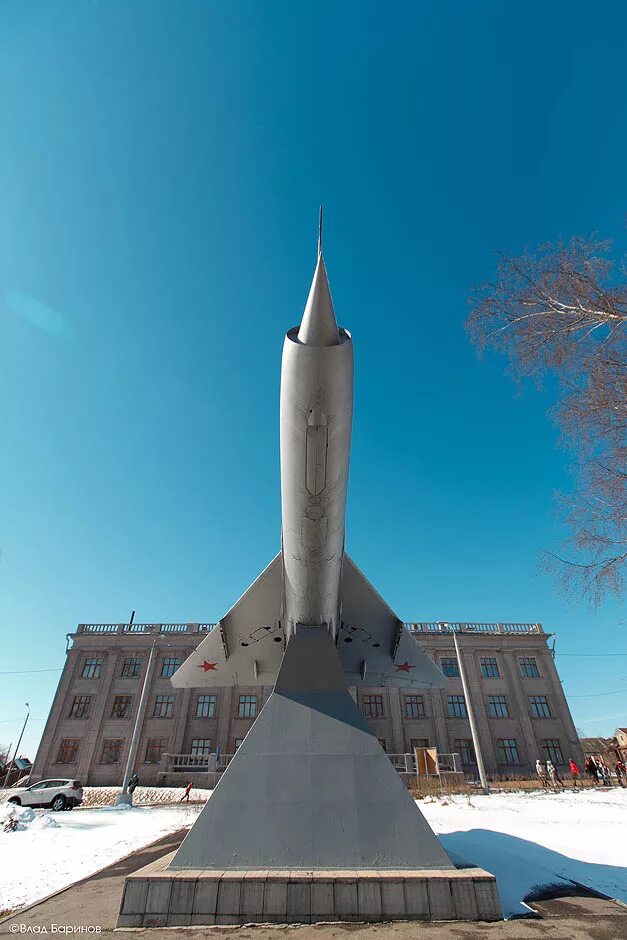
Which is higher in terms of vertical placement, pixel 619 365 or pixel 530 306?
pixel 530 306

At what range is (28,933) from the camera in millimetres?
4055

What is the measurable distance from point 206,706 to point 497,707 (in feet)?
58.6

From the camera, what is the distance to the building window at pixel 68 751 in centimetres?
2541

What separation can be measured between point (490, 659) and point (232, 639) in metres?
25.5

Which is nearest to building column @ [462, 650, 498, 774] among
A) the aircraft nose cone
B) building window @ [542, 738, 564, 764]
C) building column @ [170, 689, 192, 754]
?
building window @ [542, 738, 564, 764]

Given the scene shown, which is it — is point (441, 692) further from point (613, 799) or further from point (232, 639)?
point (232, 639)

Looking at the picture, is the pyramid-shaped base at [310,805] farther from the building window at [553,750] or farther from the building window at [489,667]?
the building window at [553,750]

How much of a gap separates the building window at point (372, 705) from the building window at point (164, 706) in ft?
38.2

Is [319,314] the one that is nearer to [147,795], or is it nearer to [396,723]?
[147,795]

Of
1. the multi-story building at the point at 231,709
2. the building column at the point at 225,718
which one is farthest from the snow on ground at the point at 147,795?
the building column at the point at 225,718

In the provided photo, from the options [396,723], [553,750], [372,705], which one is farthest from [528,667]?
[372,705]

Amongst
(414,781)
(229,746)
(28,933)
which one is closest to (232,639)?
(28,933)

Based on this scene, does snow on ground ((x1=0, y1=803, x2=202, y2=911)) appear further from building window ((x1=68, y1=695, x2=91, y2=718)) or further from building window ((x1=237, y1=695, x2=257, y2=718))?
building window ((x1=68, y1=695, x2=91, y2=718))

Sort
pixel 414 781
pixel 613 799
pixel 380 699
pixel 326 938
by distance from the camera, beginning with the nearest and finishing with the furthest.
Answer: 1. pixel 326 938
2. pixel 613 799
3. pixel 414 781
4. pixel 380 699
